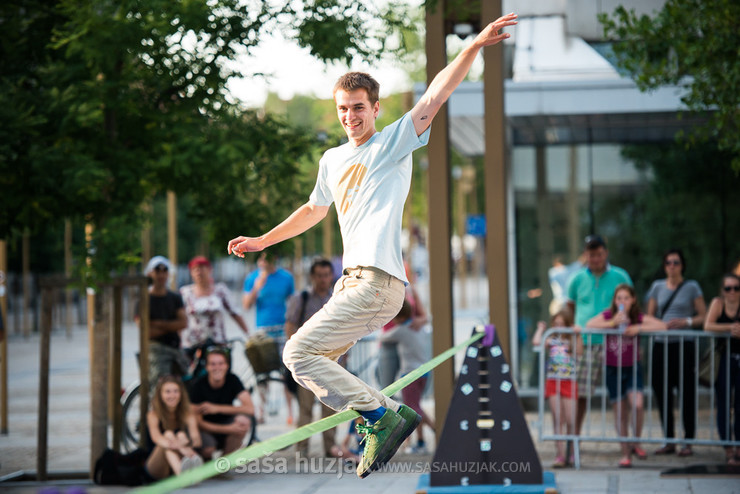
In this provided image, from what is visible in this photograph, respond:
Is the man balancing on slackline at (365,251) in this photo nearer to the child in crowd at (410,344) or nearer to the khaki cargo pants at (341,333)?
the khaki cargo pants at (341,333)

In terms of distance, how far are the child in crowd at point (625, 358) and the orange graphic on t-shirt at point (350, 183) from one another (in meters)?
5.35

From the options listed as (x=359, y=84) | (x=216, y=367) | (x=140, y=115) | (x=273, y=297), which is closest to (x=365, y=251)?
(x=359, y=84)

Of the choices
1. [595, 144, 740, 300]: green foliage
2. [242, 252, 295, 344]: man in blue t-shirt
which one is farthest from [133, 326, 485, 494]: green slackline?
[595, 144, 740, 300]: green foliage

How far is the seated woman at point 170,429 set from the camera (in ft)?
27.7

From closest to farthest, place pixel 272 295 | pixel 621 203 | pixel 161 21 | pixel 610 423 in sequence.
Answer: pixel 161 21 → pixel 610 423 → pixel 272 295 → pixel 621 203

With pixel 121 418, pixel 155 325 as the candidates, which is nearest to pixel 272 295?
pixel 155 325

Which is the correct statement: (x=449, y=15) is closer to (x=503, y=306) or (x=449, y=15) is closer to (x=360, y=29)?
(x=360, y=29)

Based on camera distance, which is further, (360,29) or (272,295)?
(272,295)

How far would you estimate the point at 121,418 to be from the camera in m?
9.08

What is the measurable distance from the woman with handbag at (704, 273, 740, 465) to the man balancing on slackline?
17.6 ft

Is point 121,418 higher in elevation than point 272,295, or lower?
lower

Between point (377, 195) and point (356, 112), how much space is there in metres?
0.38

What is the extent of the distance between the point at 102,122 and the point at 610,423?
672 centimetres

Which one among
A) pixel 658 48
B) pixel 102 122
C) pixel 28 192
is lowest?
pixel 28 192
